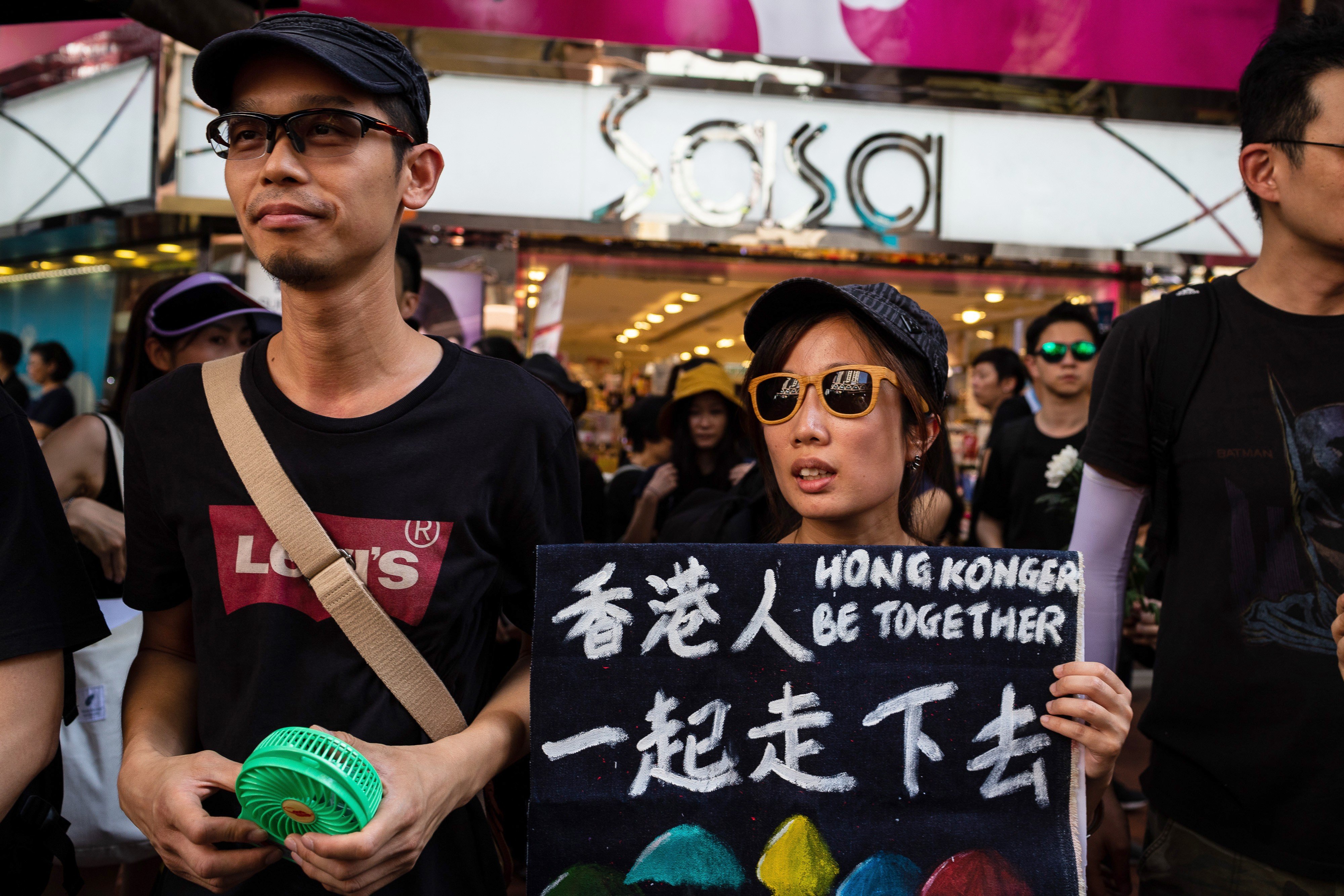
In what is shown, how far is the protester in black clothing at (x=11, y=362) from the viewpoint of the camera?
7.53 m

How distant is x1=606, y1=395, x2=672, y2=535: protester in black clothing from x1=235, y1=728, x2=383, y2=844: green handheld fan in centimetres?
383

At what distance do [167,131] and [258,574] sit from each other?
728 centimetres

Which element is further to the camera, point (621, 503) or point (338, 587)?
point (621, 503)

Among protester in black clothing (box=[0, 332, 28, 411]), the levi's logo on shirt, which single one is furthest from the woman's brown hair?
protester in black clothing (box=[0, 332, 28, 411])

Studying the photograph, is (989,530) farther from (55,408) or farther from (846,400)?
(55,408)

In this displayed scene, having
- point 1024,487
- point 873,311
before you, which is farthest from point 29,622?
point 1024,487

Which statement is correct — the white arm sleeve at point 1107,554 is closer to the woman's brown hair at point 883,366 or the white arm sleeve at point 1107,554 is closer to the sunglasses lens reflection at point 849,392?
the woman's brown hair at point 883,366

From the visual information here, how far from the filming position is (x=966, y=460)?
9.57m

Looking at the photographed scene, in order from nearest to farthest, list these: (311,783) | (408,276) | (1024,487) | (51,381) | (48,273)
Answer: (311,783) → (408,276) → (1024,487) → (51,381) → (48,273)

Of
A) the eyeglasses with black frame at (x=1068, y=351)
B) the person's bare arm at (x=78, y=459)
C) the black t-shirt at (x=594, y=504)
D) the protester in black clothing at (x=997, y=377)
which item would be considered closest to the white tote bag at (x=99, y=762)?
the person's bare arm at (x=78, y=459)

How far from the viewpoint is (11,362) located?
7520mm

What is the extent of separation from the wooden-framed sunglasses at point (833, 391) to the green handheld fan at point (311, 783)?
953 millimetres

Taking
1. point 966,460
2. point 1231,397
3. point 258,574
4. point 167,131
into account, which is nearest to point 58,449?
point 258,574

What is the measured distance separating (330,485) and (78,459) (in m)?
1.89
